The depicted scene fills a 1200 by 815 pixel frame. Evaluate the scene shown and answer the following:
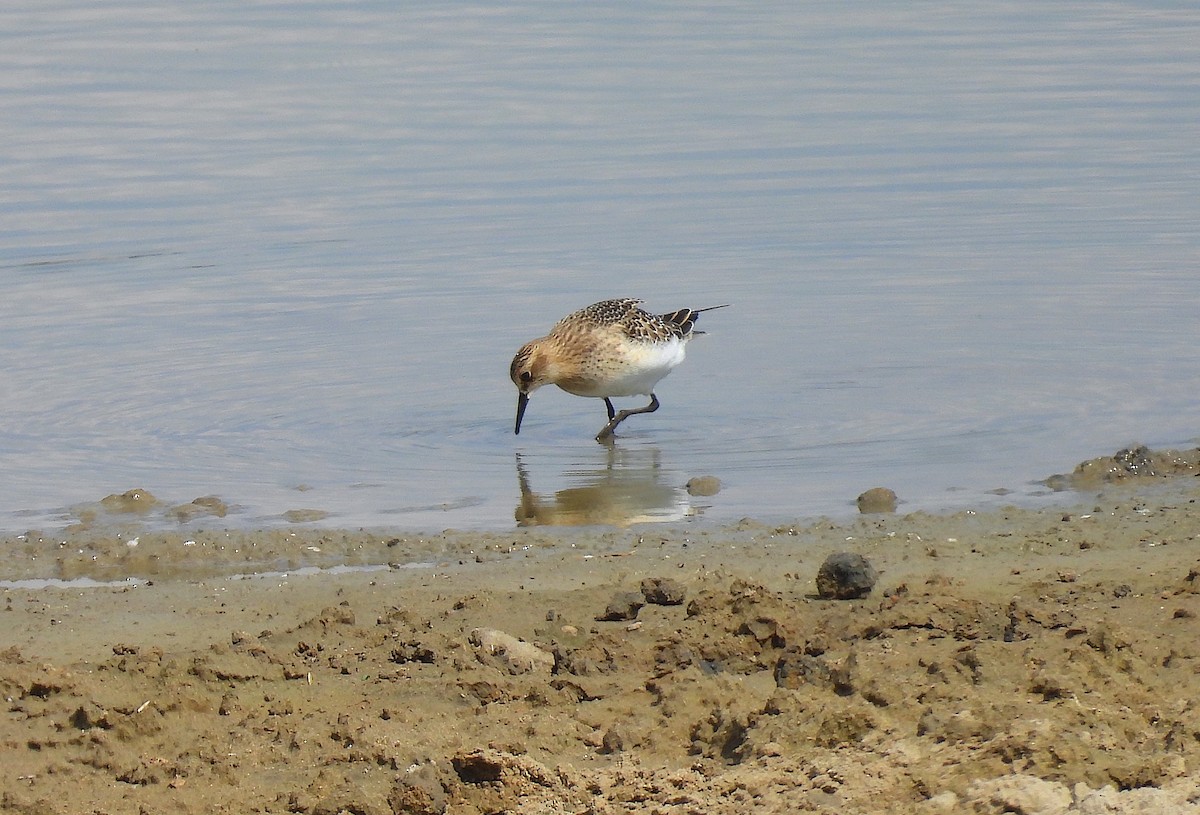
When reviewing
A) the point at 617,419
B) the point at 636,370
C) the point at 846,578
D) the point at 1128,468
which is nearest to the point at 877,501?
the point at 1128,468

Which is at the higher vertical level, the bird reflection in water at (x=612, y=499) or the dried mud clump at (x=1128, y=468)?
the dried mud clump at (x=1128, y=468)

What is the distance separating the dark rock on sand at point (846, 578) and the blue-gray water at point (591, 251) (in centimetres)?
182

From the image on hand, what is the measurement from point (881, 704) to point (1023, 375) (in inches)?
251

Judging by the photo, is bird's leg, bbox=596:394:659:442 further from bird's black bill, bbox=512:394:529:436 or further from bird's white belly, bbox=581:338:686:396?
bird's black bill, bbox=512:394:529:436

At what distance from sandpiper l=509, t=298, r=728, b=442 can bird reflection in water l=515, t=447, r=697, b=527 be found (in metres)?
0.92

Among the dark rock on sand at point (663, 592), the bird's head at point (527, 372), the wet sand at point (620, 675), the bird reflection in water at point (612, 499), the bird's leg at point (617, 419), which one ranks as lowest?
the wet sand at point (620, 675)

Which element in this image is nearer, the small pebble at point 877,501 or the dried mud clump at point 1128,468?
the small pebble at point 877,501

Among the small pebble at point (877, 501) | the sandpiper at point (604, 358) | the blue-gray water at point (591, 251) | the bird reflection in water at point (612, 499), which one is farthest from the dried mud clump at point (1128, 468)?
the sandpiper at point (604, 358)

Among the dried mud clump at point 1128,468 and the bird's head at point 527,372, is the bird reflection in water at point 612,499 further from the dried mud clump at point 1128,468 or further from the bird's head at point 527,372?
the dried mud clump at point 1128,468

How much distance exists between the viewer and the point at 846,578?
6.49m

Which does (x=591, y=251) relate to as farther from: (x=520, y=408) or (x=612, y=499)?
(x=612, y=499)

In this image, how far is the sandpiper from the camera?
10711 millimetres

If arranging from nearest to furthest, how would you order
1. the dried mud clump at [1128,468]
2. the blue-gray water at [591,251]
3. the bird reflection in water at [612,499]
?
the bird reflection in water at [612,499] < the dried mud clump at [1128,468] < the blue-gray water at [591,251]

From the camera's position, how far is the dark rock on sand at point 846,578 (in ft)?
21.3
